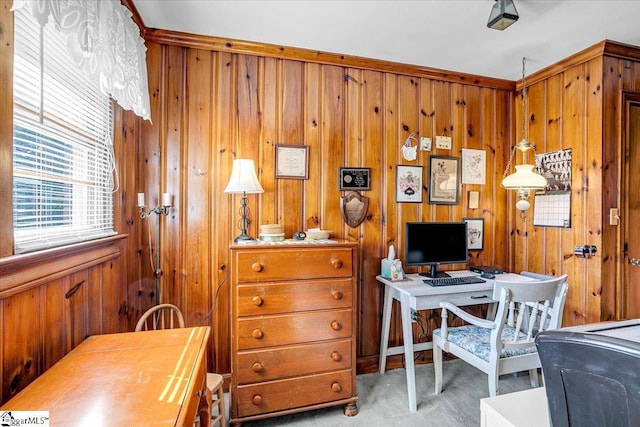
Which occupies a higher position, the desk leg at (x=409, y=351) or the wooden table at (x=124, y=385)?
the wooden table at (x=124, y=385)

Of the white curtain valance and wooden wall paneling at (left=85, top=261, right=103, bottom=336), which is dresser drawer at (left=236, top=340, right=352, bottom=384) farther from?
the white curtain valance

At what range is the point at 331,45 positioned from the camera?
2299mm

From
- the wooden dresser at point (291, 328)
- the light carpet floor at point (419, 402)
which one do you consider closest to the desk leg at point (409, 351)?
the light carpet floor at point (419, 402)

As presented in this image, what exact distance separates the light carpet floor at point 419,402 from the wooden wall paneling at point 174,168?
1.11 metres

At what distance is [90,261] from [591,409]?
5.93 ft

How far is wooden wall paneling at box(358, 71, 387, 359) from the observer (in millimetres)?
2562

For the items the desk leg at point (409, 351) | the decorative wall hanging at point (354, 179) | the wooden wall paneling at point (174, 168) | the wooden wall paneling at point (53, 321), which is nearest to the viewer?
the wooden wall paneling at point (53, 321)

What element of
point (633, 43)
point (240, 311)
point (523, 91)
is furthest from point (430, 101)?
point (240, 311)

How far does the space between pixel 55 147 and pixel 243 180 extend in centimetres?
100

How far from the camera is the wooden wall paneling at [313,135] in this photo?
244 cm

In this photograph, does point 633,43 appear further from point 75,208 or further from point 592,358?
point 75,208

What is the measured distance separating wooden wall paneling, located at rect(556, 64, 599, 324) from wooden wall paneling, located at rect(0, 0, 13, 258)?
338 centimetres

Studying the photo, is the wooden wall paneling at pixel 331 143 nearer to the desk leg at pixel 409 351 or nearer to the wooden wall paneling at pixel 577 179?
the desk leg at pixel 409 351

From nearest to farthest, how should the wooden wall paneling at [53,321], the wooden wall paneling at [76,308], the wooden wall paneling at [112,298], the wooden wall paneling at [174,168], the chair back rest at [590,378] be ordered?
the chair back rest at [590,378] → the wooden wall paneling at [53,321] → the wooden wall paneling at [76,308] → the wooden wall paneling at [112,298] → the wooden wall paneling at [174,168]
